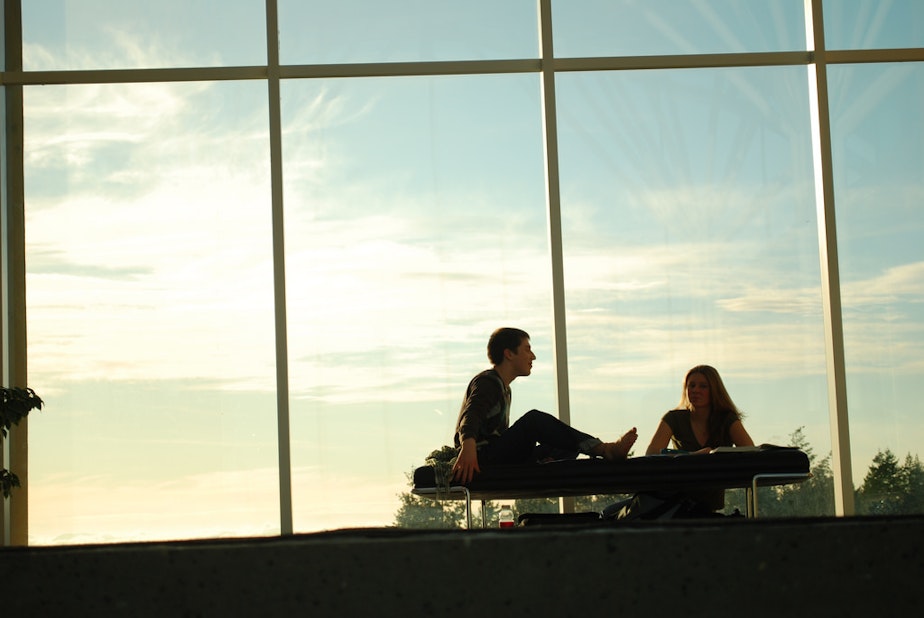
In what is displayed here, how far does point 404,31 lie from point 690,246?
1.81m

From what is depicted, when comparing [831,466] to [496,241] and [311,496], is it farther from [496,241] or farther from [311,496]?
[311,496]

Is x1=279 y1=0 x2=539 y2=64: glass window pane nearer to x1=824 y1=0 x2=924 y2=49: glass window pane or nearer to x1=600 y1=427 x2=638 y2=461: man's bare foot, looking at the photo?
x1=824 y1=0 x2=924 y2=49: glass window pane

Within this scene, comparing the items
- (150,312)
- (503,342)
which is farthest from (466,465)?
(150,312)

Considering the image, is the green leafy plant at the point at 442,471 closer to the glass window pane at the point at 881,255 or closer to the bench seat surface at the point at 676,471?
the bench seat surface at the point at 676,471

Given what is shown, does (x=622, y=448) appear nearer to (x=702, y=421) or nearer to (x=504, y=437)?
(x=504, y=437)

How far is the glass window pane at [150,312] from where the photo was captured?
5242 millimetres

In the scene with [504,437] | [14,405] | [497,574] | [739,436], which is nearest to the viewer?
[497,574]

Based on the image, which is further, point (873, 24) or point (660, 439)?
point (873, 24)

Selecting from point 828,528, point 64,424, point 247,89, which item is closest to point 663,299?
point 247,89

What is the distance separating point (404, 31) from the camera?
5473mm

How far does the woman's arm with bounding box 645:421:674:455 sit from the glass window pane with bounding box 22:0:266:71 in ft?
8.89

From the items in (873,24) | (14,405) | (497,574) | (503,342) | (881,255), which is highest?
(873,24)

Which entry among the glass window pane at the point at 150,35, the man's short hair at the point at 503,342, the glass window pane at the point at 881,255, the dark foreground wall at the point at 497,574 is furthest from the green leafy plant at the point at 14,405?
the dark foreground wall at the point at 497,574

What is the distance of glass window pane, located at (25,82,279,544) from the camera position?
524 cm
